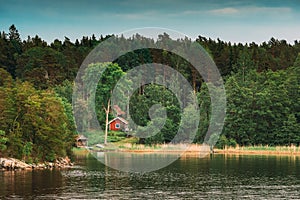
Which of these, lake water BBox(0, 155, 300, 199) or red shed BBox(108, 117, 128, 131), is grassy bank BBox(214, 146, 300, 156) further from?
red shed BBox(108, 117, 128, 131)

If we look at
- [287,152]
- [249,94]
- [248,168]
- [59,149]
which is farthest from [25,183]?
[249,94]

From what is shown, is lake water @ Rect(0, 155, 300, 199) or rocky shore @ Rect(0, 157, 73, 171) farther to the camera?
rocky shore @ Rect(0, 157, 73, 171)

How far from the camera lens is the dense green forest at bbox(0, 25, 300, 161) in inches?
2236

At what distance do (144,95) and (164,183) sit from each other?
173 feet

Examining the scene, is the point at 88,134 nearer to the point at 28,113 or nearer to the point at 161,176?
the point at 28,113

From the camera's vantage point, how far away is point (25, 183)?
143 ft

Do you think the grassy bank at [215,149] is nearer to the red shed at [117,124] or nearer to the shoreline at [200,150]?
the shoreline at [200,150]

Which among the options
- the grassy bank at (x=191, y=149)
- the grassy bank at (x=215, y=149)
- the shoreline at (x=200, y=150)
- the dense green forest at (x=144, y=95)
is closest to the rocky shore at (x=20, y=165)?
the dense green forest at (x=144, y=95)

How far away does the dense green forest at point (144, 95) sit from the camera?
186 ft

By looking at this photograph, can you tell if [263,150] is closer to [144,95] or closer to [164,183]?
[144,95]

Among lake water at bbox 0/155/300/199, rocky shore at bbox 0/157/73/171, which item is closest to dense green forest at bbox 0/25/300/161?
rocky shore at bbox 0/157/73/171

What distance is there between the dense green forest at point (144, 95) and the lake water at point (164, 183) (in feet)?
17.4

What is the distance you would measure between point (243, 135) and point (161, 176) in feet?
124

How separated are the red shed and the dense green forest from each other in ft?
4.19
